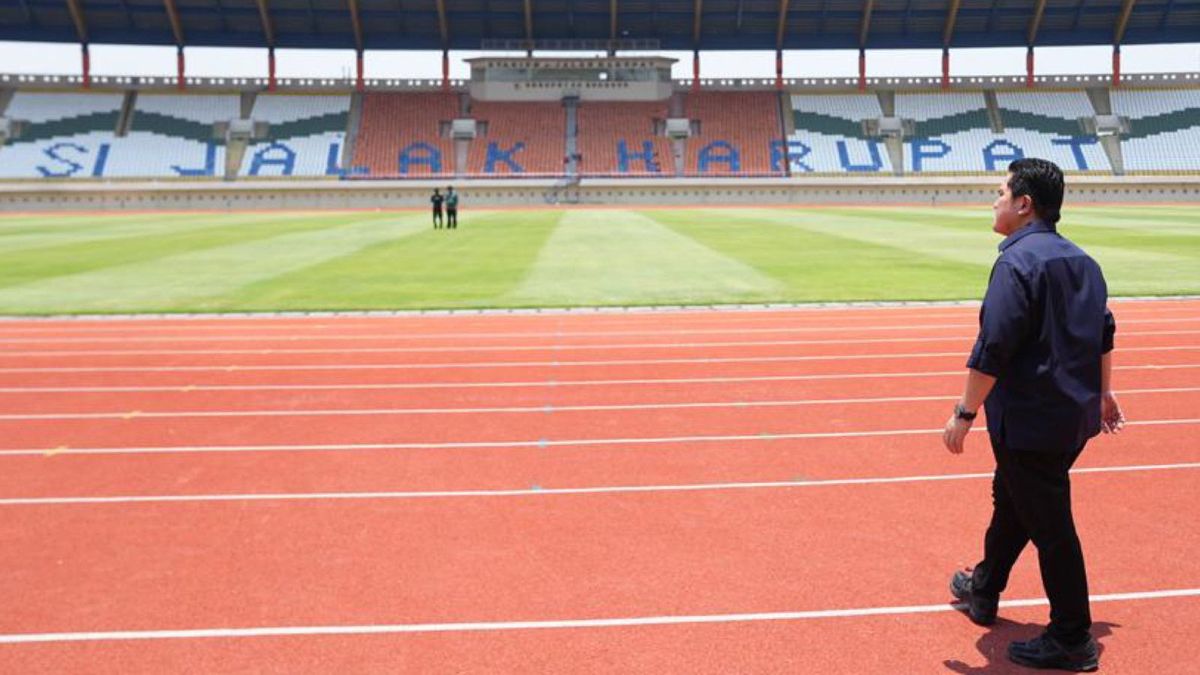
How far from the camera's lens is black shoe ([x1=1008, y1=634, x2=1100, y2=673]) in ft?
13.1

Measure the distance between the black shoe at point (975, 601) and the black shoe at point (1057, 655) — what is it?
341mm

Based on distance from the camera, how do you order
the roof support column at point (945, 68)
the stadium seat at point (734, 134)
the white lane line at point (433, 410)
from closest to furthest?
1. the white lane line at point (433, 410)
2. the stadium seat at point (734, 134)
3. the roof support column at point (945, 68)

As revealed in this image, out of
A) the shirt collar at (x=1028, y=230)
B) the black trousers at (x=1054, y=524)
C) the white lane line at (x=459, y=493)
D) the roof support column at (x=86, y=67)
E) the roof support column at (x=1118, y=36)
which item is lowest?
the white lane line at (x=459, y=493)

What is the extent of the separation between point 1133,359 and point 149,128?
58.6 meters

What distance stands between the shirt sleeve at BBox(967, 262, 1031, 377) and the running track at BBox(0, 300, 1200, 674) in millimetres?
1325

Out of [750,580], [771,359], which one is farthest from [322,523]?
[771,359]

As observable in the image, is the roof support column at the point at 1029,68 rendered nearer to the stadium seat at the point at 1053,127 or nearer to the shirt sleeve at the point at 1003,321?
the stadium seat at the point at 1053,127

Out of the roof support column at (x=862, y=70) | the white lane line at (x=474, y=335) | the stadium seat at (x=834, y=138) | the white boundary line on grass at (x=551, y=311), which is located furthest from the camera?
the roof support column at (x=862, y=70)

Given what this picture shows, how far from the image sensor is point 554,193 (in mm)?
53625

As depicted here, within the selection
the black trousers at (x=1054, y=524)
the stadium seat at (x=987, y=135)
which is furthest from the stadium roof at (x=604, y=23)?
the black trousers at (x=1054, y=524)

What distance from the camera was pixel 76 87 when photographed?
5972 centimetres

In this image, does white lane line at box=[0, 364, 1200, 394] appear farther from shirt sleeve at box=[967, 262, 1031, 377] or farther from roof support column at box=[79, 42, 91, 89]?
roof support column at box=[79, 42, 91, 89]

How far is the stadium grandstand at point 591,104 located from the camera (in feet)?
184

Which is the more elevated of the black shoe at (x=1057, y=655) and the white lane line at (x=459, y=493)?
the black shoe at (x=1057, y=655)
